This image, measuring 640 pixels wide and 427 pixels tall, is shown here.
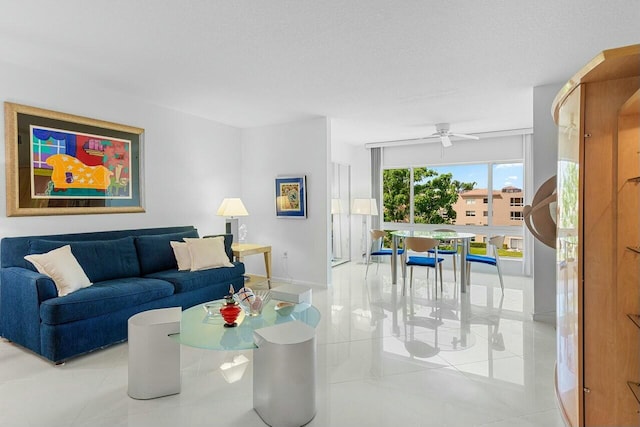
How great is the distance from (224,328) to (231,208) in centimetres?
290

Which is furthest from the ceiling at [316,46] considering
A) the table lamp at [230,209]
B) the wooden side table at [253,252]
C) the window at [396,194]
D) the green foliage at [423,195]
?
the window at [396,194]

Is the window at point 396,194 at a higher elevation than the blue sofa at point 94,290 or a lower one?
higher

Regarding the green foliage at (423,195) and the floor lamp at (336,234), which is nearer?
the green foliage at (423,195)

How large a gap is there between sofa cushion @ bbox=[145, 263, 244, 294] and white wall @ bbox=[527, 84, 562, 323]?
138 inches

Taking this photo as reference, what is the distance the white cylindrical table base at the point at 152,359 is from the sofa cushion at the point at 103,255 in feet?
4.86

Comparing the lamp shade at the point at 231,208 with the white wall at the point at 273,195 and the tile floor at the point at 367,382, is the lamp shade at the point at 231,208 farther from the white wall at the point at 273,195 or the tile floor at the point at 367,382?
the tile floor at the point at 367,382

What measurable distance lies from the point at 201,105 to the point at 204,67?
4.46 ft

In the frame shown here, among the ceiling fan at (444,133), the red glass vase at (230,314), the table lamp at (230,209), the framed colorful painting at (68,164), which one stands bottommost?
the red glass vase at (230,314)

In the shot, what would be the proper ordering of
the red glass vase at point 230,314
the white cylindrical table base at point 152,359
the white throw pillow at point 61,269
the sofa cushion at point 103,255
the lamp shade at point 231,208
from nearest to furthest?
the white cylindrical table base at point 152,359, the red glass vase at point 230,314, the white throw pillow at point 61,269, the sofa cushion at point 103,255, the lamp shade at point 231,208

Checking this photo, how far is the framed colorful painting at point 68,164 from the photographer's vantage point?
3240 mm

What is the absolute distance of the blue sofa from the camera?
2693mm

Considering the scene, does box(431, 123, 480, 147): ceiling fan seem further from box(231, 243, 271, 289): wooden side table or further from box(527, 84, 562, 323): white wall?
box(231, 243, 271, 289): wooden side table

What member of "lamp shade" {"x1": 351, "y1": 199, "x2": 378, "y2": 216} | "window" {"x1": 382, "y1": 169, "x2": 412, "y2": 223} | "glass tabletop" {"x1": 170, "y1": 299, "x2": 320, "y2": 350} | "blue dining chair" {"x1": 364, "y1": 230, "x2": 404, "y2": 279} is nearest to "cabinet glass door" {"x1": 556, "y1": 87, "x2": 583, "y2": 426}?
"glass tabletop" {"x1": 170, "y1": 299, "x2": 320, "y2": 350}

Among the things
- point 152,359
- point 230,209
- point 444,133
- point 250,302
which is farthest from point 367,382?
point 444,133
